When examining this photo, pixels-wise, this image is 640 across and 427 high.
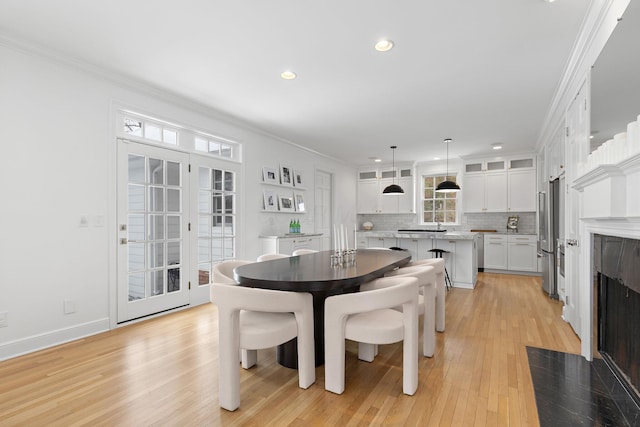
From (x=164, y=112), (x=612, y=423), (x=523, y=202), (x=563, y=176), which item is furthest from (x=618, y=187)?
(x=523, y=202)

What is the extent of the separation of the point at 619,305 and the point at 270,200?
15.3 feet

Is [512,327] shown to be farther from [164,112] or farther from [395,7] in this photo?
[164,112]

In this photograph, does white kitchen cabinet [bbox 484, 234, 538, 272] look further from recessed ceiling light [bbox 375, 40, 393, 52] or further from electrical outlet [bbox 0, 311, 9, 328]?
electrical outlet [bbox 0, 311, 9, 328]

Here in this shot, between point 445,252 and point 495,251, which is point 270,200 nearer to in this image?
point 445,252

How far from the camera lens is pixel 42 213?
2.98 metres

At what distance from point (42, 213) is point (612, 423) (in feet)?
14.5

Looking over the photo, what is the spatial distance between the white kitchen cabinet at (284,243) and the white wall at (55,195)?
2.37m

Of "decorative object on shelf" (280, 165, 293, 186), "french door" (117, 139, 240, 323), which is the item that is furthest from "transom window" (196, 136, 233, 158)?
"decorative object on shelf" (280, 165, 293, 186)

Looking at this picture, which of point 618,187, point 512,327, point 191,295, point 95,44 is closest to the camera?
point 618,187

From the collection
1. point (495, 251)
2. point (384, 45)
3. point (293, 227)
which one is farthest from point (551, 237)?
point (293, 227)

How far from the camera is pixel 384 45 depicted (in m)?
2.89

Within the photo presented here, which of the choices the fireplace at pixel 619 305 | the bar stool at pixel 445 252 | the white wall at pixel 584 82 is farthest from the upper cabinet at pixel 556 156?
the fireplace at pixel 619 305

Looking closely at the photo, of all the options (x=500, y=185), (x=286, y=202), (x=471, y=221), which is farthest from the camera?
(x=471, y=221)

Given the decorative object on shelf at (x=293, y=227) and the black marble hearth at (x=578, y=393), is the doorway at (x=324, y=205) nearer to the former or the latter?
the decorative object on shelf at (x=293, y=227)
